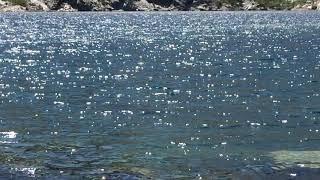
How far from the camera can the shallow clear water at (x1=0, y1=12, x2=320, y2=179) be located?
25741mm

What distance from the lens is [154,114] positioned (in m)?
38.2

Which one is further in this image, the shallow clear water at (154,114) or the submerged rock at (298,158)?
the shallow clear water at (154,114)

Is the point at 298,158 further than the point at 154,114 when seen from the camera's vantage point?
No

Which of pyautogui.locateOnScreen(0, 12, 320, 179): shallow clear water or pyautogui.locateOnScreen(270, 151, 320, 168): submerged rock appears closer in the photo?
pyautogui.locateOnScreen(270, 151, 320, 168): submerged rock

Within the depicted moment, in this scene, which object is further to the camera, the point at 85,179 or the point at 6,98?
the point at 6,98

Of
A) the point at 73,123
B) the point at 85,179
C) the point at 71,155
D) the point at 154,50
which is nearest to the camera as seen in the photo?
the point at 85,179

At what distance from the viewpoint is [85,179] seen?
22141 mm

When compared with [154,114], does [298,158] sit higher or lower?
higher

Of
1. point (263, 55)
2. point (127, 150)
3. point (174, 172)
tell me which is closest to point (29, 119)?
point (127, 150)

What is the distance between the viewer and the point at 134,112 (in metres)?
38.8

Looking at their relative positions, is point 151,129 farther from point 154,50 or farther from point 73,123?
point 154,50

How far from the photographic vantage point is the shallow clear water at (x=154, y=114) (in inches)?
1013

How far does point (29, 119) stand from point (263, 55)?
50.1 meters

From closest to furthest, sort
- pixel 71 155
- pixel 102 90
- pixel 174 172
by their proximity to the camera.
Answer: pixel 174 172
pixel 71 155
pixel 102 90
